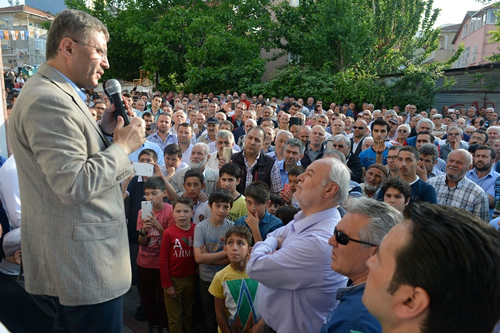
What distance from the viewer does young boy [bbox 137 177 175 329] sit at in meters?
3.82

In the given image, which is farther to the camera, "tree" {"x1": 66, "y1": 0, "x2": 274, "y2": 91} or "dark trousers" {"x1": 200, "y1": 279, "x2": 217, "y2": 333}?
"tree" {"x1": 66, "y1": 0, "x2": 274, "y2": 91}

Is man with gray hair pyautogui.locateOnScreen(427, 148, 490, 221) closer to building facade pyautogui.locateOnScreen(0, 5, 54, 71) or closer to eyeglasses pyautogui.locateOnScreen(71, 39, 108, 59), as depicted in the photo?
eyeglasses pyautogui.locateOnScreen(71, 39, 108, 59)

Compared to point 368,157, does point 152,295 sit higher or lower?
lower

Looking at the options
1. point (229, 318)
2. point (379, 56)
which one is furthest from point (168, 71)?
point (229, 318)

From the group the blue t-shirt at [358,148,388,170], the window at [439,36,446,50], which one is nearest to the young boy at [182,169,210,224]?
the blue t-shirt at [358,148,388,170]

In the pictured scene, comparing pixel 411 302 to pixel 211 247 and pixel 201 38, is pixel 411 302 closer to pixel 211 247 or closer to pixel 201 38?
pixel 211 247

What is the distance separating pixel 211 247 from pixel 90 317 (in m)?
1.89

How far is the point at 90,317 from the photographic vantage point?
163 centimetres

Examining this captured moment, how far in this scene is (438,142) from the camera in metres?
7.14

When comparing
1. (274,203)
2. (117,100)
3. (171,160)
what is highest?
(117,100)

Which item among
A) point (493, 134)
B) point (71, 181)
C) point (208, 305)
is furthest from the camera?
point (493, 134)

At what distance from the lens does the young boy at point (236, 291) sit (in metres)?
2.97

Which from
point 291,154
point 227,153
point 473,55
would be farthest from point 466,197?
point 473,55

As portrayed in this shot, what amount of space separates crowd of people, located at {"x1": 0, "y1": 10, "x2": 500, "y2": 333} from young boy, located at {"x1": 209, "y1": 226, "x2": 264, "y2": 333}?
0.01m
